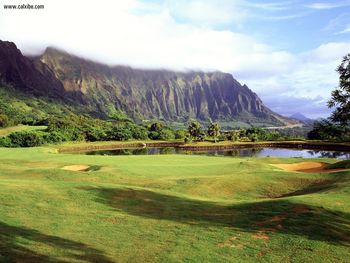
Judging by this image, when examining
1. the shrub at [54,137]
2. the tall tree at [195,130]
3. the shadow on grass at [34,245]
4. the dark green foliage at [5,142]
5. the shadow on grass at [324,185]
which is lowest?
the shadow on grass at [34,245]

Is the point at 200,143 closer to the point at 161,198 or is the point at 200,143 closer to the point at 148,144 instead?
the point at 148,144

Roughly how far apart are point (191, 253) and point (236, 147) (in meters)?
128

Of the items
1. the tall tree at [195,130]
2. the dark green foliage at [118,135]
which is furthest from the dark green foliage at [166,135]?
the tall tree at [195,130]

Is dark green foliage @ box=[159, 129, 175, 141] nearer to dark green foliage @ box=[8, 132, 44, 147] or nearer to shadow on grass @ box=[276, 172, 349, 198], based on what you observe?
dark green foliage @ box=[8, 132, 44, 147]

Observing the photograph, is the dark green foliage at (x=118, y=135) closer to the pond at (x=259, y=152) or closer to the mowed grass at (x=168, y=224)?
the pond at (x=259, y=152)

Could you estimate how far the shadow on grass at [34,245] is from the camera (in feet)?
52.8

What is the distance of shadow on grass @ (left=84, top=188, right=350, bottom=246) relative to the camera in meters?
21.4

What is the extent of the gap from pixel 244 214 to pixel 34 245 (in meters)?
13.0

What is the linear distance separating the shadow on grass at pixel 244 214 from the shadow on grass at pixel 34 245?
22.8 ft

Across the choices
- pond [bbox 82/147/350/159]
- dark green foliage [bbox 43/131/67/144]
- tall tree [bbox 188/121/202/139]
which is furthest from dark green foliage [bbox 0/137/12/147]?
tall tree [bbox 188/121/202/139]

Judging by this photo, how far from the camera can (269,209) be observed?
2509 centimetres

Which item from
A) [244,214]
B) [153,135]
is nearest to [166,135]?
[153,135]

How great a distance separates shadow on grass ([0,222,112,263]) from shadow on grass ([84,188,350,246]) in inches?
274

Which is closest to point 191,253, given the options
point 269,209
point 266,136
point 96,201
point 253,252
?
point 253,252
